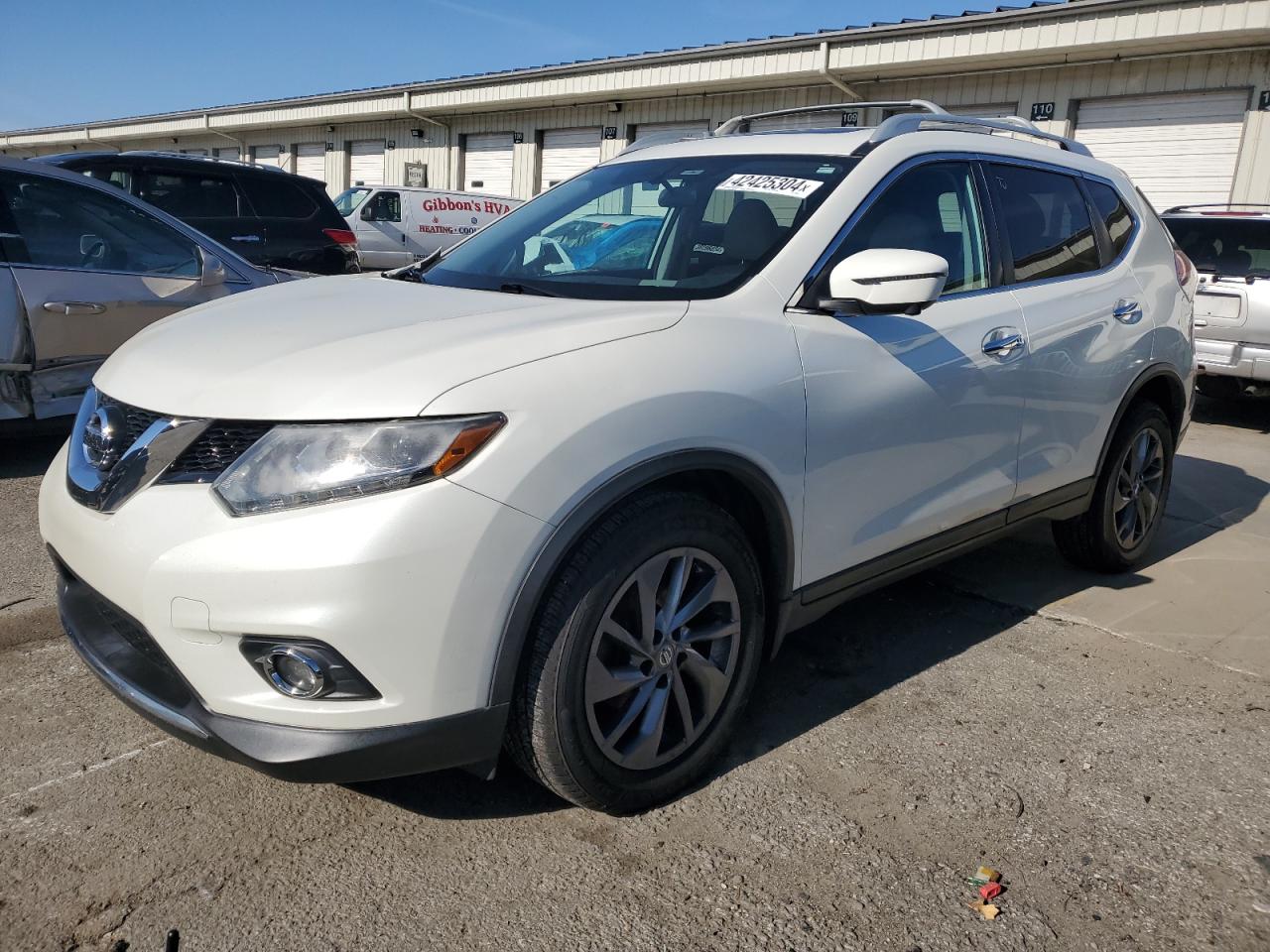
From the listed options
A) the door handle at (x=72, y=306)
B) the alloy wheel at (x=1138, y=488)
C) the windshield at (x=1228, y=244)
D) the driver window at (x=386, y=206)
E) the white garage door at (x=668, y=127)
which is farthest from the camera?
the white garage door at (x=668, y=127)

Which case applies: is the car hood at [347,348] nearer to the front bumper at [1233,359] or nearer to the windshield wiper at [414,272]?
the windshield wiper at [414,272]

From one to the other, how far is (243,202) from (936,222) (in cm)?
862

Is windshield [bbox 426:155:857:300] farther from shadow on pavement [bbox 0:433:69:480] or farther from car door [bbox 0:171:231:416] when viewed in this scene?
shadow on pavement [bbox 0:433:69:480]

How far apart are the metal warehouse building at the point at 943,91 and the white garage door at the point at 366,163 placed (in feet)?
3.37

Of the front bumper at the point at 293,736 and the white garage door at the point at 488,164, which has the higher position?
the white garage door at the point at 488,164

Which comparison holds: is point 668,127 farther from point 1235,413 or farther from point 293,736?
point 293,736

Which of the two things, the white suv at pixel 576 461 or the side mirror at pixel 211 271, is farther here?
the side mirror at pixel 211 271

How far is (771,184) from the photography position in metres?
3.12

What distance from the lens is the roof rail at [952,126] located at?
3252 millimetres

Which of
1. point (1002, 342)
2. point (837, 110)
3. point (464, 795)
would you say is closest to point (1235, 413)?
point (837, 110)

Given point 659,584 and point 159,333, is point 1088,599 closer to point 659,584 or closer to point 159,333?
point 659,584

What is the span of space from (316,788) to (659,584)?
40.4 inches

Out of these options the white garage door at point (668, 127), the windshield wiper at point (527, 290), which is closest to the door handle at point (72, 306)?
the windshield wiper at point (527, 290)

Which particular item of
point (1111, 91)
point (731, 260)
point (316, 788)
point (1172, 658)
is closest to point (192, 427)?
point (316, 788)
